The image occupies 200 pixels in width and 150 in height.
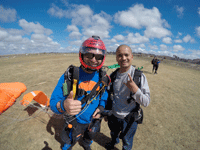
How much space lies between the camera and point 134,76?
75.4 inches

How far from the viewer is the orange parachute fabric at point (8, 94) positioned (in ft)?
13.4

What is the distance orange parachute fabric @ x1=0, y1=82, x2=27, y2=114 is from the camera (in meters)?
4.07

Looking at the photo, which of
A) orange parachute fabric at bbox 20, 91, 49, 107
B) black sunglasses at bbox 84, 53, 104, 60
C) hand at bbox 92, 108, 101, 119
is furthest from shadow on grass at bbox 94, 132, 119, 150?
black sunglasses at bbox 84, 53, 104, 60

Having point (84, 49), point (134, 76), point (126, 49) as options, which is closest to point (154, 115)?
point (134, 76)

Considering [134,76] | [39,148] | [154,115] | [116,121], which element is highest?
[134,76]

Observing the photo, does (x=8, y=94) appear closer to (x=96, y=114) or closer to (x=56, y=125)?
(x=56, y=125)

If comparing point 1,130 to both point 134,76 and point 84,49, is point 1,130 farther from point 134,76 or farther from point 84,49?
point 134,76

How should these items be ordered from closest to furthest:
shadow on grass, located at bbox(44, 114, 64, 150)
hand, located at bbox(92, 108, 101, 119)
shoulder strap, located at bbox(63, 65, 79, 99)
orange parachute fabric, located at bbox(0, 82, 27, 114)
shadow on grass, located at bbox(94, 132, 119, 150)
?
shoulder strap, located at bbox(63, 65, 79, 99) → hand, located at bbox(92, 108, 101, 119) → shadow on grass, located at bbox(94, 132, 119, 150) → shadow on grass, located at bbox(44, 114, 64, 150) → orange parachute fabric, located at bbox(0, 82, 27, 114)

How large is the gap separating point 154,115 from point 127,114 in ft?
10.8

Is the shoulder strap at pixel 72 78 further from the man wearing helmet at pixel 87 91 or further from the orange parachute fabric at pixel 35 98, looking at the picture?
the orange parachute fabric at pixel 35 98

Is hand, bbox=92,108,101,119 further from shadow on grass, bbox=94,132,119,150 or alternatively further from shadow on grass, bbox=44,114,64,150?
shadow on grass, bbox=44,114,64,150

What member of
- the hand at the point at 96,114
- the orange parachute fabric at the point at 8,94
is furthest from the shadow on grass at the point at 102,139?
the orange parachute fabric at the point at 8,94

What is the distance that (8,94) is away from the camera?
452cm

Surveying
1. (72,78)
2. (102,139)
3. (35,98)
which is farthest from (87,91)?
(35,98)
